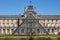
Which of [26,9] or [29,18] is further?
[26,9]

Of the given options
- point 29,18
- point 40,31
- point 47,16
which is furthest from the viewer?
point 47,16

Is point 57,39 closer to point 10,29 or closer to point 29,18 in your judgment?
point 29,18

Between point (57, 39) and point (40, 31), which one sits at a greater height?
point (57, 39)

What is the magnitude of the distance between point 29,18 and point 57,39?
43595mm

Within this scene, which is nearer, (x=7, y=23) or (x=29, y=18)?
(x=29, y=18)

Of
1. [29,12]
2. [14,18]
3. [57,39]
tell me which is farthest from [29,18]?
[57,39]

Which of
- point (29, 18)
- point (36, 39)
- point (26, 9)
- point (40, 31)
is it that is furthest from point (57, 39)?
point (26, 9)

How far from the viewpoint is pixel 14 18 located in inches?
3656

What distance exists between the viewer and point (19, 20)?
301ft

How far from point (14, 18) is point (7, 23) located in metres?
3.32

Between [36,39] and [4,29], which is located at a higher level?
[36,39]

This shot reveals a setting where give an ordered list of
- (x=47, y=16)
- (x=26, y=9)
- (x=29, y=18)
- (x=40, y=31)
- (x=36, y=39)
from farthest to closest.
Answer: (x=47, y=16) → (x=26, y=9) → (x=29, y=18) → (x=40, y=31) → (x=36, y=39)

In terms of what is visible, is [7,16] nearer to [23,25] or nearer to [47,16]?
[47,16]

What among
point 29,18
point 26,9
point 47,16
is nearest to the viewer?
point 29,18
